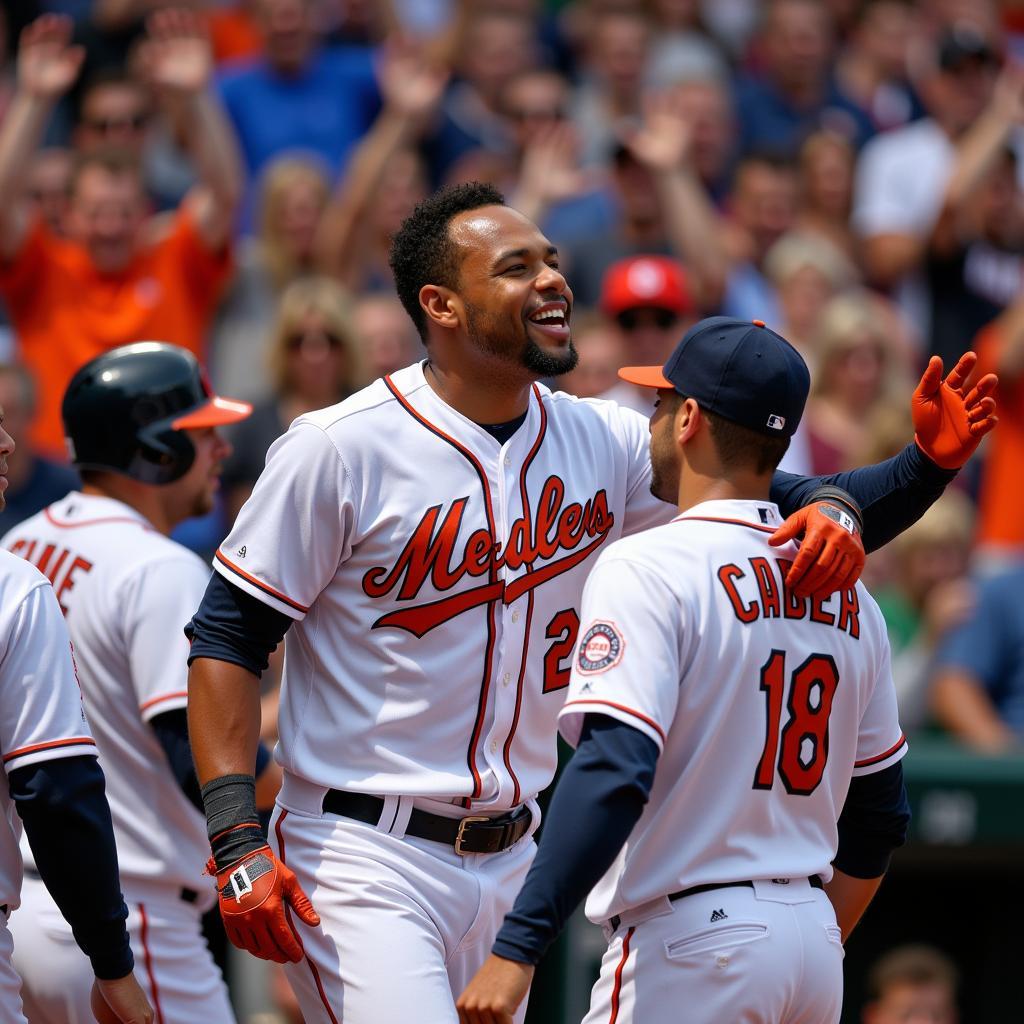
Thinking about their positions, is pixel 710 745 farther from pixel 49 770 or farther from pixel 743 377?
pixel 49 770

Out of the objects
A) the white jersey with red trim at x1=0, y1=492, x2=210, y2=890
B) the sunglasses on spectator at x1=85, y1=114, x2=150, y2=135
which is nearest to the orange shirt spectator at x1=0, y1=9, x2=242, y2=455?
the sunglasses on spectator at x1=85, y1=114, x2=150, y2=135

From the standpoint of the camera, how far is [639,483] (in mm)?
4008

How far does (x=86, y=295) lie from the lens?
7.01 meters

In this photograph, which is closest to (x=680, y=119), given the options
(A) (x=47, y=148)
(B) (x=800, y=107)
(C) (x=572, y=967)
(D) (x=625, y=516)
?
(B) (x=800, y=107)

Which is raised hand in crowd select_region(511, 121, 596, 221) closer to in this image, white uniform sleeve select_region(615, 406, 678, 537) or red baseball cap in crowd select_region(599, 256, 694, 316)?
red baseball cap in crowd select_region(599, 256, 694, 316)

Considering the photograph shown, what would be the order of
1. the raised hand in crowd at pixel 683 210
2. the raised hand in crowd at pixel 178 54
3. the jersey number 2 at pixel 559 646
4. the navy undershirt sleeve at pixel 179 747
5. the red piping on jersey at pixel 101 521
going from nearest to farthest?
the jersey number 2 at pixel 559 646 < the navy undershirt sleeve at pixel 179 747 < the red piping on jersey at pixel 101 521 < the raised hand in crowd at pixel 178 54 < the raised hand in crowd at pixel 683 210

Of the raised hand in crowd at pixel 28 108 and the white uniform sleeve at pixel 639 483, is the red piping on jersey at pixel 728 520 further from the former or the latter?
the raised hand in crowd at pixel 28 108

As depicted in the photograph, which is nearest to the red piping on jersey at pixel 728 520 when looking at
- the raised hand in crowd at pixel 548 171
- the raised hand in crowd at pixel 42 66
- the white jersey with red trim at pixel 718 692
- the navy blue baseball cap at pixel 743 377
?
the white jersey with red trim at pixel 718 692

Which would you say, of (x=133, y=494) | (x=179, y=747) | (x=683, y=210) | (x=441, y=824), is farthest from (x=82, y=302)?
(x=441, y=824)

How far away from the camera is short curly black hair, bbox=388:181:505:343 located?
12.5 ft

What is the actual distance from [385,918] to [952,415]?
152 cm

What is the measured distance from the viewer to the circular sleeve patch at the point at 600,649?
3166 mm

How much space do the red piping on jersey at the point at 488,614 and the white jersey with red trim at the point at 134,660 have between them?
0.74 metres

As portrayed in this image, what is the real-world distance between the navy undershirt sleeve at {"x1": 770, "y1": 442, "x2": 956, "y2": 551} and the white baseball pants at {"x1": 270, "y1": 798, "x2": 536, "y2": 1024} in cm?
100
